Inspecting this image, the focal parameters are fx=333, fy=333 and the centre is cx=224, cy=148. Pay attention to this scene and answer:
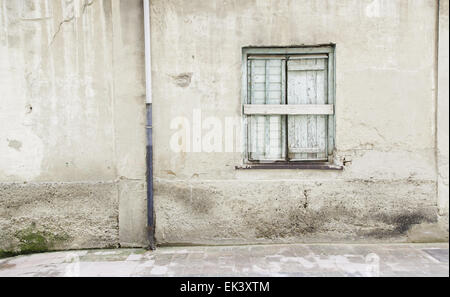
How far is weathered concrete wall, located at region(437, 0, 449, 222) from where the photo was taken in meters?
4.55

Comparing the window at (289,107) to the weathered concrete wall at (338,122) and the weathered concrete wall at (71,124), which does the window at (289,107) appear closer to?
the weathered concrete wall at (338,122)

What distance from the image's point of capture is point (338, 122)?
468 centimetres

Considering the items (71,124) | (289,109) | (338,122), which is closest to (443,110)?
(338,122)

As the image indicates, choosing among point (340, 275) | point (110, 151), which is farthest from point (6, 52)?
point (340, 275)

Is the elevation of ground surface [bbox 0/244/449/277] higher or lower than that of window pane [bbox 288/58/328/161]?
lower

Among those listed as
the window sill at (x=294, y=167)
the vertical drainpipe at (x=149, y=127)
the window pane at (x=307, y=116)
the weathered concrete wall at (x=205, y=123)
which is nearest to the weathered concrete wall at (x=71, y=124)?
the weathered concrete wall at (x=205, y=123)

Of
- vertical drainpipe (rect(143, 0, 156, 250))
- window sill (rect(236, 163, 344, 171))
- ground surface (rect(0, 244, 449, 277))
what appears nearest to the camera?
ground surface (rect(0, 244, 449, 277))

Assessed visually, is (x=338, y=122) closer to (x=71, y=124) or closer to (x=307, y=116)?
(x=307, y=116)

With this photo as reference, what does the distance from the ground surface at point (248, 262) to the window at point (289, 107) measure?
4.21 feet

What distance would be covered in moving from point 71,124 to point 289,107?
10.1 feet

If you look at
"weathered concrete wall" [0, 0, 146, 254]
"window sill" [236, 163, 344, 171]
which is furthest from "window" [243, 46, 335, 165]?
"weathered concrete wall" [0, 0, 146, 254]

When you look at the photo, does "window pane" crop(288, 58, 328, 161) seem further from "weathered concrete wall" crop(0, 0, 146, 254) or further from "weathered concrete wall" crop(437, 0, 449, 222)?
"weathered concrete wall" crop(0, 0, 146, 254)

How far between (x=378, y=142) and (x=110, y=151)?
3.76m

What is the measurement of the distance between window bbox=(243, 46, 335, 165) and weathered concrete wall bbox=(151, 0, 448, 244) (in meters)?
0.19
